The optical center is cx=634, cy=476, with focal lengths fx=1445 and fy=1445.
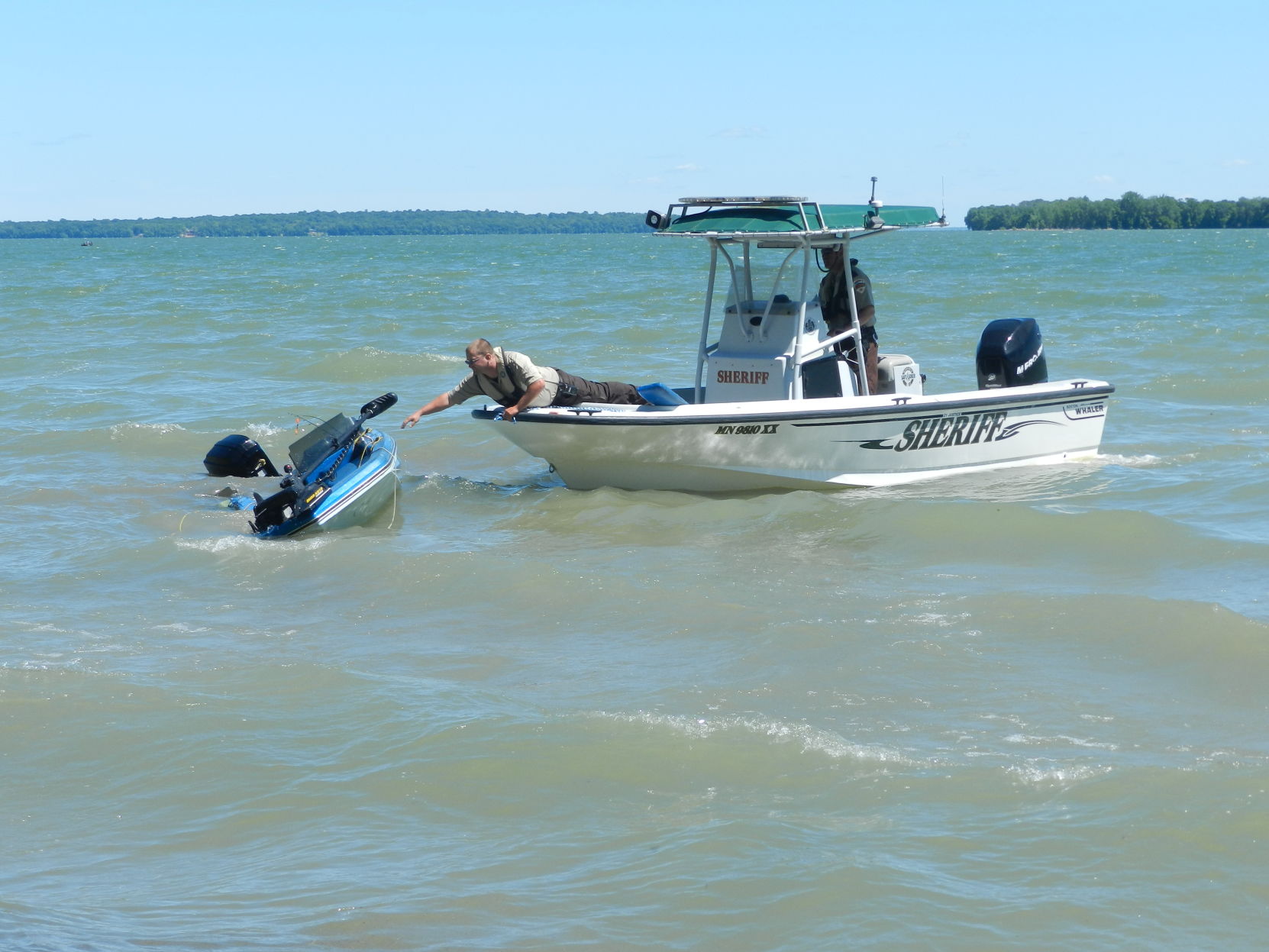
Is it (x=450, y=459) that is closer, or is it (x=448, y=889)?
(x=448, y=889)

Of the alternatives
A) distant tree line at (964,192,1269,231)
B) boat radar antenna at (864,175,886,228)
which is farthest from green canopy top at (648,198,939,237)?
distant tree line at (964,192,1269,231)

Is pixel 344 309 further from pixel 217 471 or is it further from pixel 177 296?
pixel 217 471

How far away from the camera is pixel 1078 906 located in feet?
14.1

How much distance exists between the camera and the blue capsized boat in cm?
Result: 932

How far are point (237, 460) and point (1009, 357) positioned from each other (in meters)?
5.90

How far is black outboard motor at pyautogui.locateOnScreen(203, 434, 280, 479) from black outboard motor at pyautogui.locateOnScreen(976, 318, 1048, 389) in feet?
18.1

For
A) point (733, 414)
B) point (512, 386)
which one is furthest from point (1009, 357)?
point (512, 386)

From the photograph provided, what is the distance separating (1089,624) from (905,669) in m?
1.25

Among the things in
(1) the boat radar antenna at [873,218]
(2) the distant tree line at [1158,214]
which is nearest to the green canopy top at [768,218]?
(1) the boat radar antenna at [873,218]

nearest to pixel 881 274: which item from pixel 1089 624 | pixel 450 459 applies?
pixel 450 459

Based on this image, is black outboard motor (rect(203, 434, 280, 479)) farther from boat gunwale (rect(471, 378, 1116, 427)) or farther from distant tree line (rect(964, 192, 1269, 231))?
distant tree line (rect(964, 192, 1269, 231))

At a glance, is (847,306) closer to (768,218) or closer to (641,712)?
(768,218)

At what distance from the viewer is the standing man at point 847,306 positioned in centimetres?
1043

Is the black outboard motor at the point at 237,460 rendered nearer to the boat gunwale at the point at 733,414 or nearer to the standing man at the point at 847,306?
the boat gunwale at the point at 733,414
